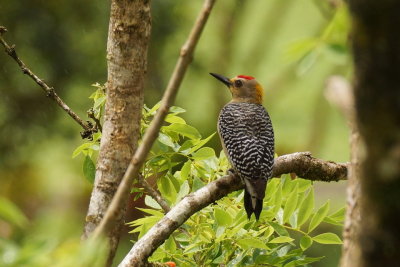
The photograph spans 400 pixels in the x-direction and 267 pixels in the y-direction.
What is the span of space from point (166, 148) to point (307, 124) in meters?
13.0

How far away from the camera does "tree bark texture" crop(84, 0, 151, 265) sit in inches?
93.3

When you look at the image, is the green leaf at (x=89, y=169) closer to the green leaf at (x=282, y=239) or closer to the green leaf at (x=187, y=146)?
the green leaf at (x=187, y=146)

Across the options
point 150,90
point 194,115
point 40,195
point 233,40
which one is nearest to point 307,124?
point 233,40

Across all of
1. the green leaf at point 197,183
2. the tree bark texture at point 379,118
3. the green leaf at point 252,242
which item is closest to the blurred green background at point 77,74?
the tree bark texture at point 379,118

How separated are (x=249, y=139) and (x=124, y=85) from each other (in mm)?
1532

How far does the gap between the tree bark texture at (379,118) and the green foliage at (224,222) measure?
4.31 feet

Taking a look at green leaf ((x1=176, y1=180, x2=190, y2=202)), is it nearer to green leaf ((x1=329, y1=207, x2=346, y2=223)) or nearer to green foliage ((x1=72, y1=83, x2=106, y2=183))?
Result: green foliage ((x1=72, y1=83, x2=106, y2=183))

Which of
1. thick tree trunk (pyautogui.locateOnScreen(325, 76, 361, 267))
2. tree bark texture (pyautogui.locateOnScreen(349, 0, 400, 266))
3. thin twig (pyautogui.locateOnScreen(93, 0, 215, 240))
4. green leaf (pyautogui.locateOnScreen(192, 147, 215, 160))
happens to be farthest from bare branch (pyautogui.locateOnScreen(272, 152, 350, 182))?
tree bark texture (pyautogui.locateOnScreen(349, 0, 400, 266))

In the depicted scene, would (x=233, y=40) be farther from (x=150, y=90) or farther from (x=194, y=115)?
(x=150, y=90)

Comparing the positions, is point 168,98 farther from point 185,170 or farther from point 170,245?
point 185,170

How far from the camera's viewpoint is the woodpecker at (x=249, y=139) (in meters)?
2.94

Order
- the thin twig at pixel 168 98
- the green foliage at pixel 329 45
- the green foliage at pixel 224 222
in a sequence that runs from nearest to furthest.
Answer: the green foliage at pixel 329 45 < the thin twig at pixel 168 98 < the green foliage at pixel 224 222

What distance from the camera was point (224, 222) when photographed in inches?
93.4

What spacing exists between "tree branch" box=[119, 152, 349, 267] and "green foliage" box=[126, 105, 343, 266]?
0.08 metres
